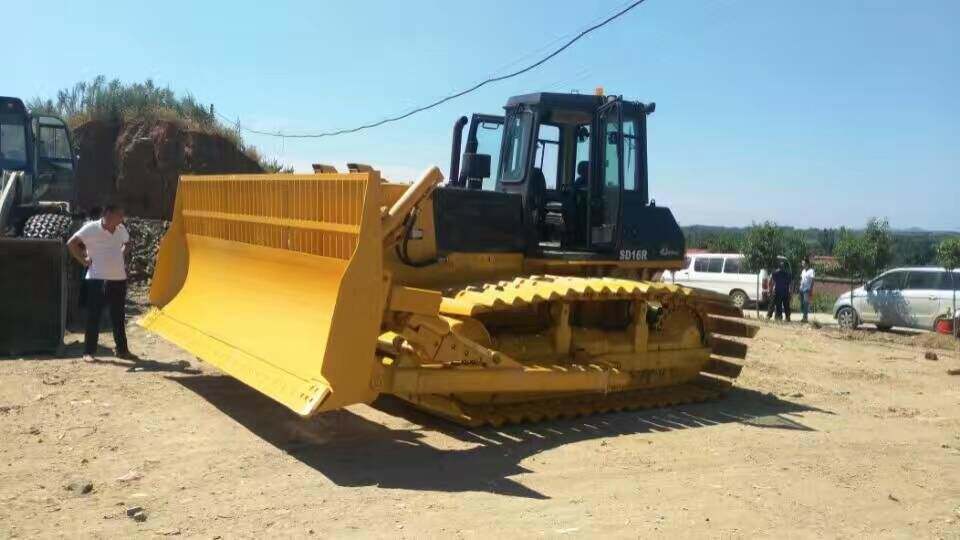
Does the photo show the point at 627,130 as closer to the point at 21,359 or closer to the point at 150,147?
the point at 21,359

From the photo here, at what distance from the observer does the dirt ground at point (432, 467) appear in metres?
4.38

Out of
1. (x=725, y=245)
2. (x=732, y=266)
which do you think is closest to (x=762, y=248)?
(x=732, y=266)

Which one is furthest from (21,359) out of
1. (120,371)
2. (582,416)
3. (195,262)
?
(582,416)

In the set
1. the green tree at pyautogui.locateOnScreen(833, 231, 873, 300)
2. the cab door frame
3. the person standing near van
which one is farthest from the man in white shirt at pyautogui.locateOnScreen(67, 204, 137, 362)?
the green tree at pyautogui.locateOnScreen(833, 231, 873, 300)

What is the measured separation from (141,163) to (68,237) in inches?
603

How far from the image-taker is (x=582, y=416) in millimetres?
6906

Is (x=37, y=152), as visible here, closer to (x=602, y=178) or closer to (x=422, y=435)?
(x=602, y=178)

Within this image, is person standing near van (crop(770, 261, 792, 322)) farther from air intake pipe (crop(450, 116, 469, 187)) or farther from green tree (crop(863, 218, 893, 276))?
air intake pipe (crop(450, 116, 469, 187))

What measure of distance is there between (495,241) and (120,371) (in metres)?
3.75

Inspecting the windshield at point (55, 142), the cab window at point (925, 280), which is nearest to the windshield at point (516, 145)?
the windshield at point (55, 142)

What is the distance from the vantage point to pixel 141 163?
80.8 ft

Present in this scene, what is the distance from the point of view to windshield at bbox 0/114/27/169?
13.2 metres

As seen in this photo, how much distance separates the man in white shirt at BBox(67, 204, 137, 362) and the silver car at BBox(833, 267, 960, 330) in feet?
52.0

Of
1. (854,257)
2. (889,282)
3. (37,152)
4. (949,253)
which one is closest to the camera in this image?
(37,152)
